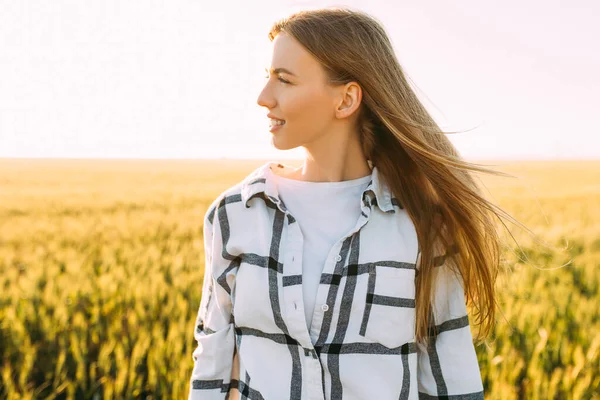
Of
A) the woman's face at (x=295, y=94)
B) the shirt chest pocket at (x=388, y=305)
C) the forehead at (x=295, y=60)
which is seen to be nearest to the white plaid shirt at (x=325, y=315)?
the shirt chest pocket at (x=388, y=305)

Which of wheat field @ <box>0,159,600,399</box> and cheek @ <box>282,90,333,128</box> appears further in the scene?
wheat field @ <box>0,159,600,399</box>

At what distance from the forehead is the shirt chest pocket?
1.55ft

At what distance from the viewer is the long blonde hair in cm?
138

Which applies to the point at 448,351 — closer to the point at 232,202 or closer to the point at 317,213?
the point at 317,213

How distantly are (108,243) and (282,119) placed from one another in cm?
406

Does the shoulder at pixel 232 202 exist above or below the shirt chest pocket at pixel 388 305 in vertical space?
above

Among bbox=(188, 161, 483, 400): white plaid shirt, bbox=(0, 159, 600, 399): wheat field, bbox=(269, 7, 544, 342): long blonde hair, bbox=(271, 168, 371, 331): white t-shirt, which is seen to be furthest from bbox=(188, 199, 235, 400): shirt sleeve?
bbox=(0, 159, 600, 399): wheat field

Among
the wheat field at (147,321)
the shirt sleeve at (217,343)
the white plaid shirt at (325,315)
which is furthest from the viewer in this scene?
the wheat field at (147,321)

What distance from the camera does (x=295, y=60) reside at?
137cm

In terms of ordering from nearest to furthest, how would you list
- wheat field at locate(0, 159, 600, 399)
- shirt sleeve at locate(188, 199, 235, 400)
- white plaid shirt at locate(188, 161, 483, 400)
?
1. white plaid shirt at locate(188, 161, 483, 400)
2. shirt sleeve at locate(188, 199, 235, 400)
3. wheat field at locate(0, 159, 600, 399)

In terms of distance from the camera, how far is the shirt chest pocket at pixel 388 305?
1.31 meters

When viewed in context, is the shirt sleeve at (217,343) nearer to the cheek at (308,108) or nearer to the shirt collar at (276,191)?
the shirt collar at (276,191)

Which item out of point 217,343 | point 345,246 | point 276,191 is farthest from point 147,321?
point 345,246

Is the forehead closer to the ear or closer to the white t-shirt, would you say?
the ear
